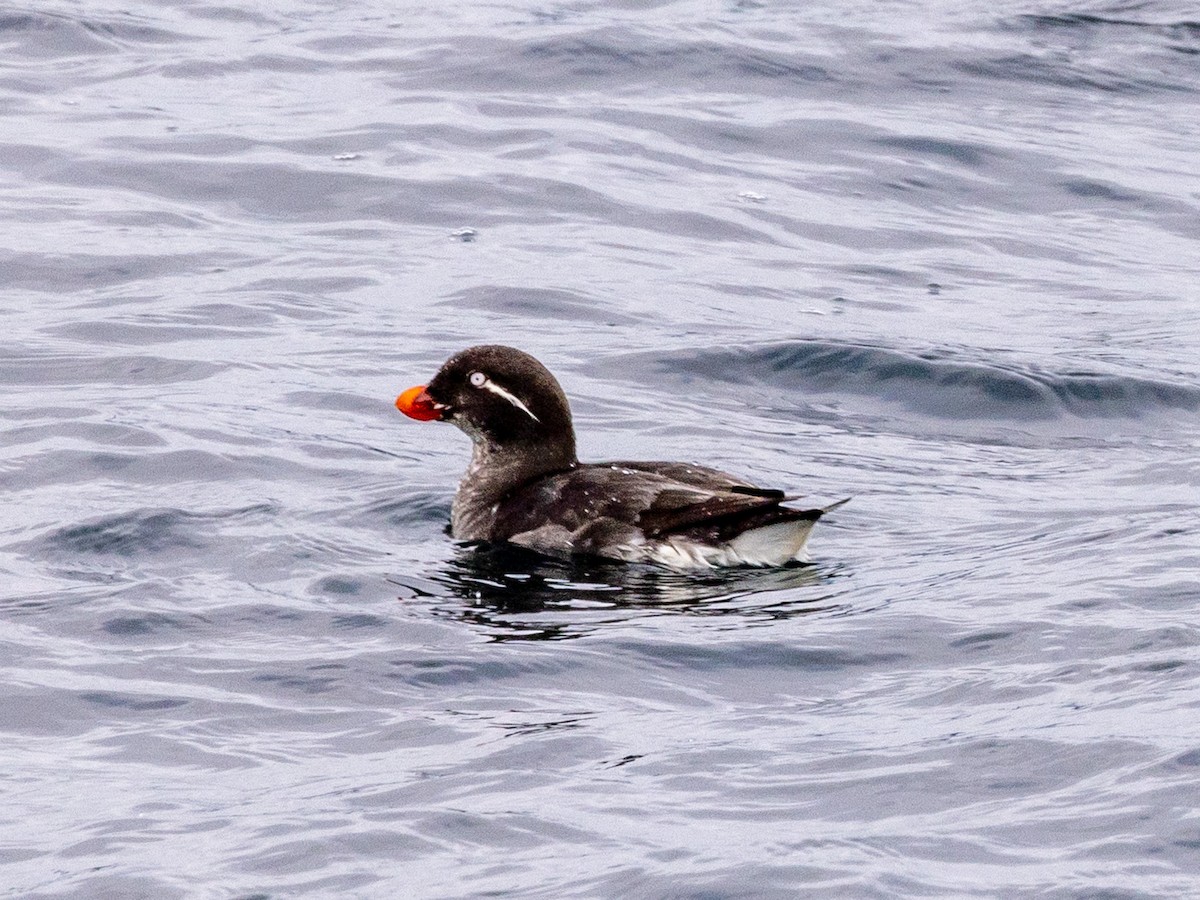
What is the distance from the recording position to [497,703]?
7.20 m

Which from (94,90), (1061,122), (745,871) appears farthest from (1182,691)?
(94,90)

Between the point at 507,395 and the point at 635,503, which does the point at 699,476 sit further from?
the point at 507,395

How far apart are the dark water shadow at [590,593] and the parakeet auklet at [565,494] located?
89 mm

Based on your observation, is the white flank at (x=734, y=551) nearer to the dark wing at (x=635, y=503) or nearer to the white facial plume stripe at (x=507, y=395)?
the dark wing at (x=635, y=503)

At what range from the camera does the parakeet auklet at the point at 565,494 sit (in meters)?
8.87

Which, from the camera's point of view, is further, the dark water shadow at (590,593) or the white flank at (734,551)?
the white flank at (734,551)

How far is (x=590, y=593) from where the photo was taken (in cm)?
863

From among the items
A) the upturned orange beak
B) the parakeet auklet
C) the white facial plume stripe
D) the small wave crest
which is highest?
the white facial plume stripe

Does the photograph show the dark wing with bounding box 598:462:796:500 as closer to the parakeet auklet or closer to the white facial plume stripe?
the parakeet auklet

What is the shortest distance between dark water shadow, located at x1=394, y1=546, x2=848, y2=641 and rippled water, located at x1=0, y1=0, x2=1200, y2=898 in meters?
0.04

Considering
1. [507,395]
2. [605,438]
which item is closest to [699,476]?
[507,395]

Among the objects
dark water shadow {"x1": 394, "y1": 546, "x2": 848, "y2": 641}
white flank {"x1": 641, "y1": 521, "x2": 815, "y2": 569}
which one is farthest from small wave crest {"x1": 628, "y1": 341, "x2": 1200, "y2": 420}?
dark water shadow {"x1": 394, "y1": 546, "x2": 848, "y2": 641}

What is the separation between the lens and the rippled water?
6.17 meters

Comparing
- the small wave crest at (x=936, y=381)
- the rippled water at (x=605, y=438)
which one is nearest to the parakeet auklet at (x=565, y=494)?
the rippled water at (x=605, y=438)
